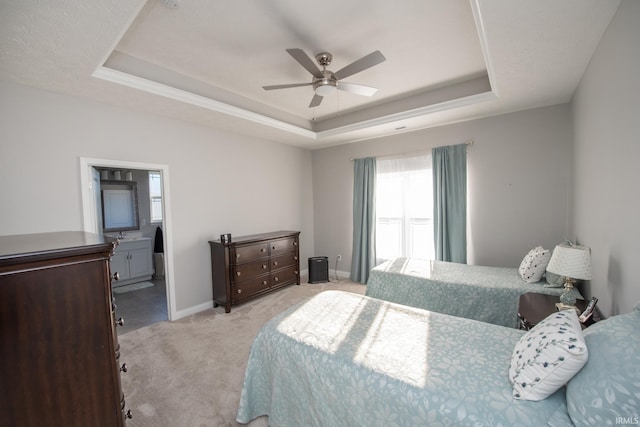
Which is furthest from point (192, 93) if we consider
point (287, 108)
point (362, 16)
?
point (362, 16)

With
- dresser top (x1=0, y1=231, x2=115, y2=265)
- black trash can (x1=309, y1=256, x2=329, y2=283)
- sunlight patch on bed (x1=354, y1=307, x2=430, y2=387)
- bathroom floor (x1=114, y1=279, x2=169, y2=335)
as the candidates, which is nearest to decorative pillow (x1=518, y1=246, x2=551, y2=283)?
sunlight patch on bed (x1=354, y1=307, x2=430, y2=387)

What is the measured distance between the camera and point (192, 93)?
2.85 meters

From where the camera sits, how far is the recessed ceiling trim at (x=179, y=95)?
2295 millimetres

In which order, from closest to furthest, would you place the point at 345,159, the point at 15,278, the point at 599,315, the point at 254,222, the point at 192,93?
1. the point at 15,278
2. the point at 599,315
3. the point at 192,93
4. the point at 254,222
5. the point at 345,159

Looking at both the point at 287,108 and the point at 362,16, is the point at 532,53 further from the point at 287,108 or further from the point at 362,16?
the point at 287,108

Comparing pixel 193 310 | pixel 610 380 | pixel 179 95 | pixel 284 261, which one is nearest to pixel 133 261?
pixel 193 310

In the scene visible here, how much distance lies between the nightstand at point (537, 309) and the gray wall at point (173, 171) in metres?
3.54

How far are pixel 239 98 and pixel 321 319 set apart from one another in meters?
2.95

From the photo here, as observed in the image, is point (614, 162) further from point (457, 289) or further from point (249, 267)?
point (249, 267)

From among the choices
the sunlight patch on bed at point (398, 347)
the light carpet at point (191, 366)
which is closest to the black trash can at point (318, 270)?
the light carpet at point (191, 366)

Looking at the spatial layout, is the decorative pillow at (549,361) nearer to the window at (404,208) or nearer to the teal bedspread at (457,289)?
the teal bedspread at (457,289)

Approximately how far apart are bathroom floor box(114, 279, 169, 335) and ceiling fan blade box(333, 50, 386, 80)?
3.54m

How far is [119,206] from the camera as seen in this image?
16.0 feet

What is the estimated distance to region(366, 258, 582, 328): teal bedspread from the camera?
250 cm
